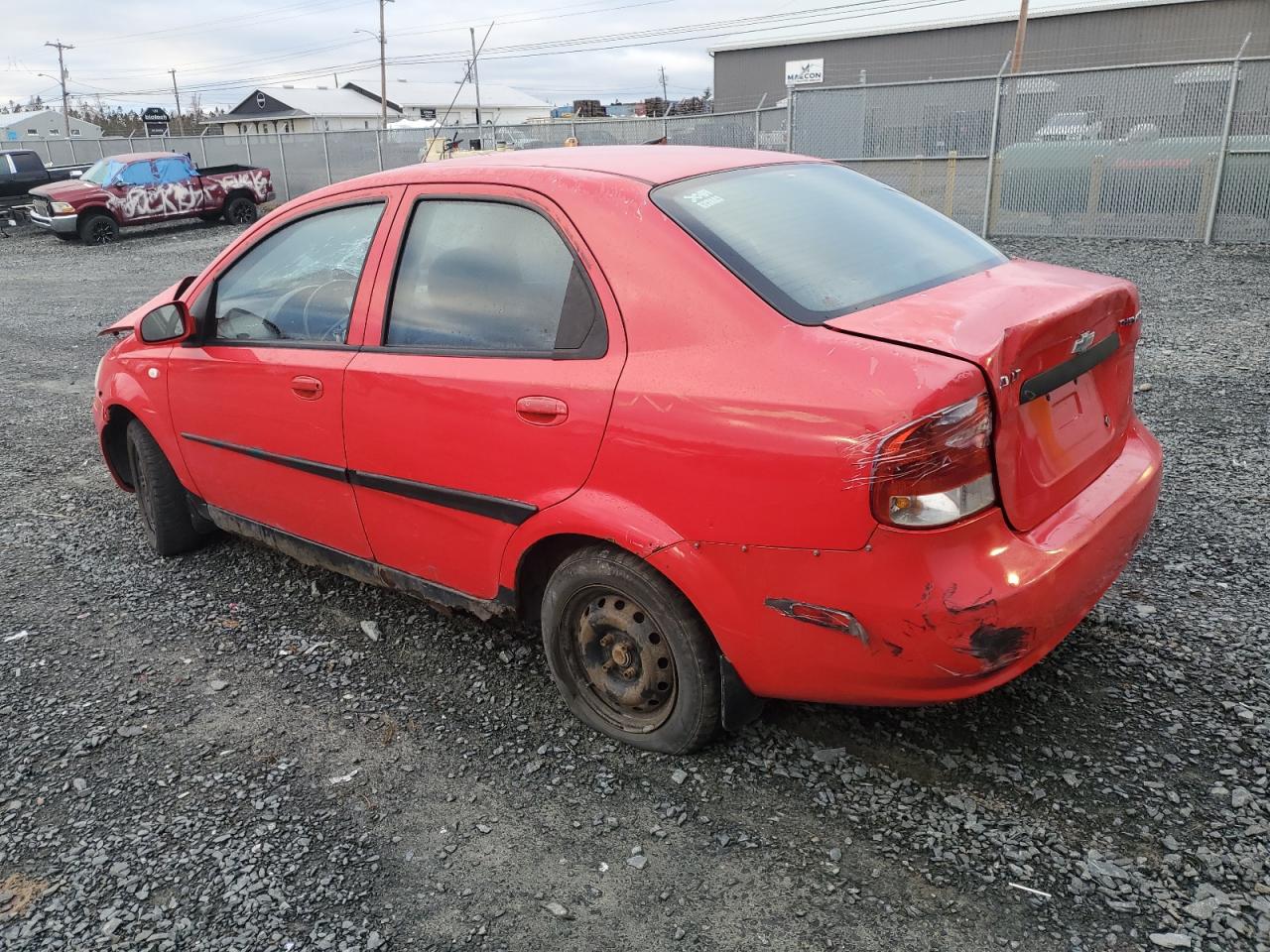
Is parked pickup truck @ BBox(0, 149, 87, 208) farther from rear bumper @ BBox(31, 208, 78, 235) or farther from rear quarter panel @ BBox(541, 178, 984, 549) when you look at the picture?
rear quarter panel @ BBox(541, 178, 984, 549)

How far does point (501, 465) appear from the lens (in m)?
2.78

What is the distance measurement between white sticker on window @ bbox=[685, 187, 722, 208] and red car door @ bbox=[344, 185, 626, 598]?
0.36 meters

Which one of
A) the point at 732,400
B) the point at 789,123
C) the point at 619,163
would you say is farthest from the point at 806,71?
the point at 732,400

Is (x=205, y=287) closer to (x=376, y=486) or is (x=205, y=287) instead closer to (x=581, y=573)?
(x=376, y=486)

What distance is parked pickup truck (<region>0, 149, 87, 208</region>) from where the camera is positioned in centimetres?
2336

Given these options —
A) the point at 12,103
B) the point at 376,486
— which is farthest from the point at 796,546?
the point at 12,103

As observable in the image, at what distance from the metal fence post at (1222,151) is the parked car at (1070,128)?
4.78 feet

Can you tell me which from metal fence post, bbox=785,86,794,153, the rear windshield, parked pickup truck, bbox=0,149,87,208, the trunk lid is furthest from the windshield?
the trunk lid

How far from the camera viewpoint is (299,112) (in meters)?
63.8

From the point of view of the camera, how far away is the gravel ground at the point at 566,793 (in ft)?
7.31

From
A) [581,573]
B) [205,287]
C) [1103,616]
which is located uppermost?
[205,287]

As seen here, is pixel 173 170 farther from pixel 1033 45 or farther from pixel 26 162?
pixel 1033 45

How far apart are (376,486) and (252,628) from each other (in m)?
1.03

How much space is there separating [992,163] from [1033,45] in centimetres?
2399
